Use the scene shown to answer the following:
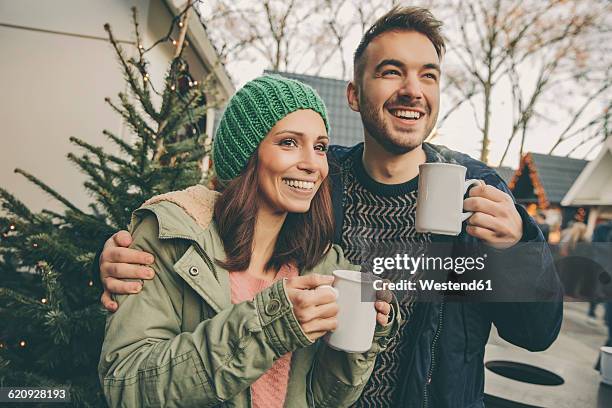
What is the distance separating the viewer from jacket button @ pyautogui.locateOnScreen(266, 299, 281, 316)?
0.82m

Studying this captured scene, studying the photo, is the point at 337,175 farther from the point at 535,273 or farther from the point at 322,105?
the point at 535,273

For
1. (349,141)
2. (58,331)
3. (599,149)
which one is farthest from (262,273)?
(349,141)

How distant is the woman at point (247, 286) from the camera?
82 cm

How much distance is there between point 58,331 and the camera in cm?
164

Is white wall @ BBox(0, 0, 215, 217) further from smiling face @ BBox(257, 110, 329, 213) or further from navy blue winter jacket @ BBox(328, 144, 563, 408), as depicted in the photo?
navy blue winter jacket @ BBox(328, 144, 563, 408)

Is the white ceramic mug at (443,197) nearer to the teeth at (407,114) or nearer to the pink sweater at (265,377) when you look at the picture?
the teeth at (407,114)

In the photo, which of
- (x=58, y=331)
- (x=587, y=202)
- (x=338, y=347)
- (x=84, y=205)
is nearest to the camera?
(x=338, y=347)

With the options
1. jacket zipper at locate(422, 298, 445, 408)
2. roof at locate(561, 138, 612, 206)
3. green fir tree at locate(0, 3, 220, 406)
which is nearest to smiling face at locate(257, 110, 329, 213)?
jacket zipper at locate(422, 298, 445, 408)

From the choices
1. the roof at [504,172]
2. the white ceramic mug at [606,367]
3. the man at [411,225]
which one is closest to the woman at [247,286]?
the man at [411,225]

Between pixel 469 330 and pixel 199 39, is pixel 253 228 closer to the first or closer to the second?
pixel 469 330

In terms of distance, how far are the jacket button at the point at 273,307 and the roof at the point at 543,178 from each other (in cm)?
753

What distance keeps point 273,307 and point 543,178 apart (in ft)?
30.3

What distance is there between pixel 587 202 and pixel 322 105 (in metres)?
4.19

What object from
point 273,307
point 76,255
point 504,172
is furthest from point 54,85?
point 504,172
